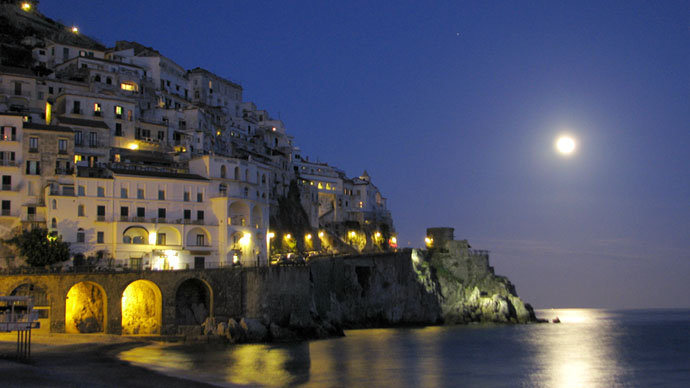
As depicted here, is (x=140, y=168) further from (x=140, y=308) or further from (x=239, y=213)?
(x=140, y=308)

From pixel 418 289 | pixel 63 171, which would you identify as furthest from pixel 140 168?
pixel 418 289

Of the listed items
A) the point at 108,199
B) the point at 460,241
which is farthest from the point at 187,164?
the point at 460,241

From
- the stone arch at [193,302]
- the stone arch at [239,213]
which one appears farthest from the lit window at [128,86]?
the stone arch at [193,302]

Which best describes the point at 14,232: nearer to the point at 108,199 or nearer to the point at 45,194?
the point at 45,194

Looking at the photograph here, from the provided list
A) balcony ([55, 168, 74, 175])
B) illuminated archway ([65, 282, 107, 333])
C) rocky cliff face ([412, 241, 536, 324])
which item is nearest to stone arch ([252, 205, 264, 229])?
balcony ([55, 168, 74, 175])

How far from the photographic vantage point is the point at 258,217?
68.6 metres

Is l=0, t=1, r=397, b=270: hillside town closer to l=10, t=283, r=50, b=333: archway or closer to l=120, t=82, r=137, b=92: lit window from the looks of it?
l=120, t=82, r=137, b=92: lit window

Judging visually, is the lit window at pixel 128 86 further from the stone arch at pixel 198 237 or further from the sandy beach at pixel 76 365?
the sandy beach at pixel 76 365

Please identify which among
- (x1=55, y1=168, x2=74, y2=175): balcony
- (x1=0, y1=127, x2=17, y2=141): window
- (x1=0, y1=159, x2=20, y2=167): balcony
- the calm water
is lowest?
the calm water

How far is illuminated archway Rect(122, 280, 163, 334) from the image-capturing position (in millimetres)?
53531

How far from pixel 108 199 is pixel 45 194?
5.19 m

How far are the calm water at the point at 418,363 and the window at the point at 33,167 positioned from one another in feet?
69.0

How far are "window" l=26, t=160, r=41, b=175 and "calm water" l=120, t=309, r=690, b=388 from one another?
21031mm

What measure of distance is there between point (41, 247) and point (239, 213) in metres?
19.2
